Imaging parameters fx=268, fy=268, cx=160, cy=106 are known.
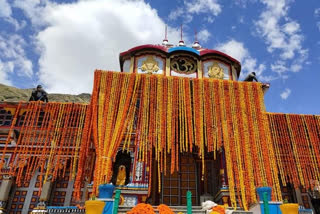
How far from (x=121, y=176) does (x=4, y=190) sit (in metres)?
5.14

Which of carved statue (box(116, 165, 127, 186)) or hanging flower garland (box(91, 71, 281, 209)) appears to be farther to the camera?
carved statue (box(116, 165, 127, 186))

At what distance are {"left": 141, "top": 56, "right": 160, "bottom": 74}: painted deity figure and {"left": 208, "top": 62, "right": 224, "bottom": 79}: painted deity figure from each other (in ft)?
10.1

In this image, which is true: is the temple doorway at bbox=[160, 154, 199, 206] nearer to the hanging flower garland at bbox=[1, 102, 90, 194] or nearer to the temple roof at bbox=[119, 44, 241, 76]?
the hanging flower garland at bbox=[1, 102, 90, 194]

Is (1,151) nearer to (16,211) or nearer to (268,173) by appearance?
(16,211)

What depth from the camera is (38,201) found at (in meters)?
12.0

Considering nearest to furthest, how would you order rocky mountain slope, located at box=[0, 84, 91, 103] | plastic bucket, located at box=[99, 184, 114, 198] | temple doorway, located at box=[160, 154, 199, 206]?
plastic bucket, located at box=[99, 184, 114, 198]
temple doorway, located at box=[160, 154, 199, 206]
rocky mountain slope, located at box=[0, 84, 91, 103]

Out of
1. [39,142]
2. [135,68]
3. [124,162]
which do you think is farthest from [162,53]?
[39,142]

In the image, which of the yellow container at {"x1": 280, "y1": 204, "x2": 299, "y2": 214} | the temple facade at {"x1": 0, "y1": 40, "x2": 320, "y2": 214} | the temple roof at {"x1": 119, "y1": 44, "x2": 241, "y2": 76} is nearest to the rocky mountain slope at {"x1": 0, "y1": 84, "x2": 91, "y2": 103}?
the temple roof at {"x1": 119, "y1": 44, "x2": 241, "y2": 76}

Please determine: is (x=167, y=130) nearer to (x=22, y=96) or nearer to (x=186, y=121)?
(x=186, y=121)

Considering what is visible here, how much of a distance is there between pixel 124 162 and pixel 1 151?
19.1 ft

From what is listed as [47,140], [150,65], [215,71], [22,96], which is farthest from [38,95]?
[22,96]

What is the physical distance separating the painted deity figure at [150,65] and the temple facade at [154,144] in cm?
229

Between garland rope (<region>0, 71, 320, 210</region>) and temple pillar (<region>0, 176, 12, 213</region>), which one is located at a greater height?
garland rope (<region>0, 71, 320, 210</region>)

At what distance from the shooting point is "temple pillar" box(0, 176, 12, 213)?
11508mm
